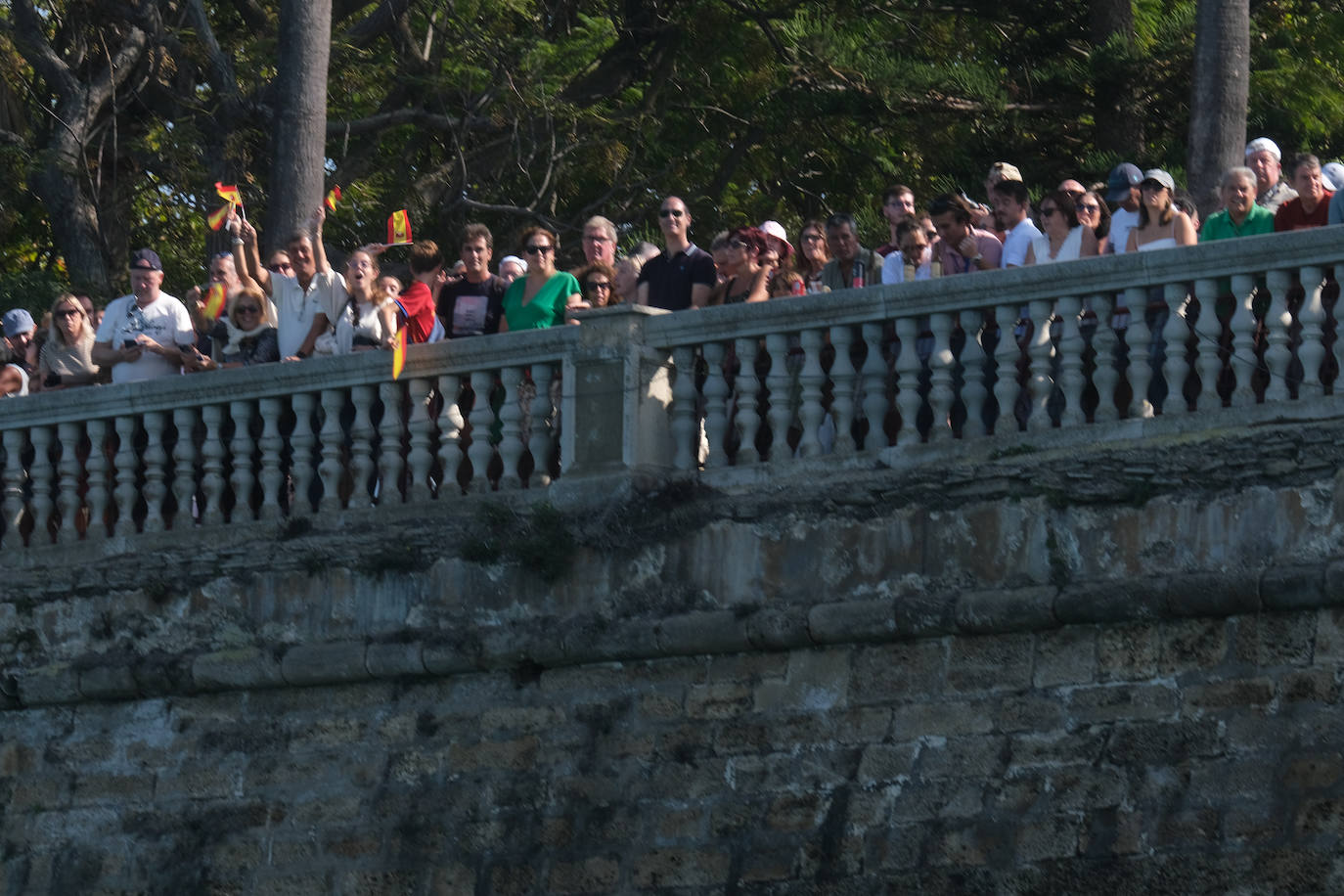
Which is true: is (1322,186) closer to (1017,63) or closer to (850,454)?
(850,454)

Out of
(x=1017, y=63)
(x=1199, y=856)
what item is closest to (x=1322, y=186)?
(x=1199, y=856)

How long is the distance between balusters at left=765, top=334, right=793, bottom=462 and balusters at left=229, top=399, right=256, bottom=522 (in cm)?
282

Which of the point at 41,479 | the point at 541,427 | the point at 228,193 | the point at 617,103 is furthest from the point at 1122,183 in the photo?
the point at 617,103

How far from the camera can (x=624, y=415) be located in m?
10.7

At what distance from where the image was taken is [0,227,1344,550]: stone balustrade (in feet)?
31.0

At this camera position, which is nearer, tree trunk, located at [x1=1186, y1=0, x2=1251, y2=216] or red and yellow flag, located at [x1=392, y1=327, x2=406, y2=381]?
red and yellow flag, located at [x1=392, y1=327, x2=406, y2=381]

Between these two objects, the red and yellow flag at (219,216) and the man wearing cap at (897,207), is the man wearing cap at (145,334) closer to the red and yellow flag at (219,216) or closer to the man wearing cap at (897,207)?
the red and yellow flag at (219,216)

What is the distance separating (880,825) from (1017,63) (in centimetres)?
1175

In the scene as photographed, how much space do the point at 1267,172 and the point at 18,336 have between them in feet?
23.6

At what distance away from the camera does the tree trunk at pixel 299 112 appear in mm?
15734

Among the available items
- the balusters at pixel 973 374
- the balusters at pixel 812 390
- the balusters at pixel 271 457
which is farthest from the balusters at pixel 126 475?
the balusters at pixel 973 374

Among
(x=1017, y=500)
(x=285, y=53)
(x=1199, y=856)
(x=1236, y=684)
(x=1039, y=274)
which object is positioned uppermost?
(x=285, y=53)

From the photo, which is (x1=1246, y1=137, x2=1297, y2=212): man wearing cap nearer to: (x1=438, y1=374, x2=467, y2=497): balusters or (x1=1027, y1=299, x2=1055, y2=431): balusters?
(x1=1027, y1=299, x2=1055, y2=431): balusters

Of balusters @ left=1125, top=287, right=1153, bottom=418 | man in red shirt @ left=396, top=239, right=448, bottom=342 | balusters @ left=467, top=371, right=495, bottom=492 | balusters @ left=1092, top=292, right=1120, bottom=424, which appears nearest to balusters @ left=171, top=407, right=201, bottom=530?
man in red shirt @ left=396, top=239, right=448, bottom=342
